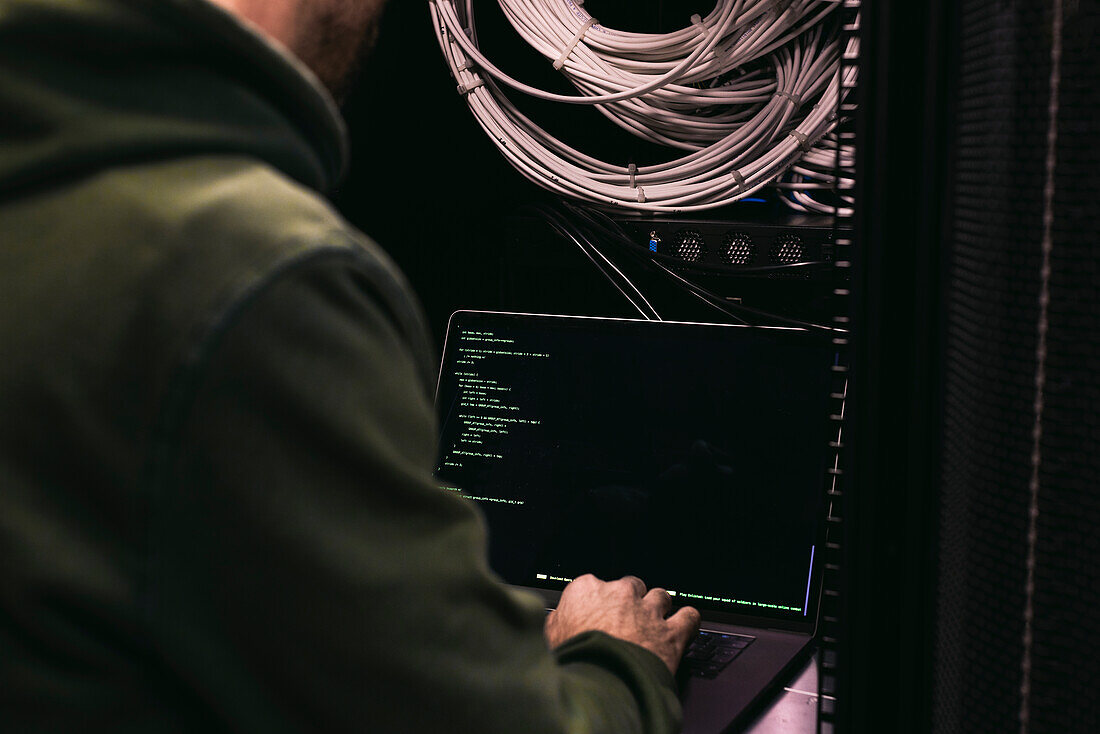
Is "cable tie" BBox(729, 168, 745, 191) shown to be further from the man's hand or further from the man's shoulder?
the man's shoulder

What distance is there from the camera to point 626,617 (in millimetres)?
935

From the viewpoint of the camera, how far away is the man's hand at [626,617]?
930 mm

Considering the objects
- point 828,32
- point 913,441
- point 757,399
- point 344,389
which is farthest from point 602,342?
point 344,389

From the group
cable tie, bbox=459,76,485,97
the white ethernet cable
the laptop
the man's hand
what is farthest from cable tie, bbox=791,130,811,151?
the man's hand

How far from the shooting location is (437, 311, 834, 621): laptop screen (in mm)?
1177

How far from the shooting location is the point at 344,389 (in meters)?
0.47

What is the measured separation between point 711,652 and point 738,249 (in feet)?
1.73

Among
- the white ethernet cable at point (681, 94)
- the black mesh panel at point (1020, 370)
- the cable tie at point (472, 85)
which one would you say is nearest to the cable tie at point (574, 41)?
the white ethernet cable at point (681, 94)

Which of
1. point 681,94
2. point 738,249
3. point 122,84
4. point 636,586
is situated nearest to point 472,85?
point 681,94

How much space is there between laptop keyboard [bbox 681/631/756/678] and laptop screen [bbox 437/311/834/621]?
49 millimetres

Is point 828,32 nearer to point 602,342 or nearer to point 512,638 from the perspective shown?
point 602,342

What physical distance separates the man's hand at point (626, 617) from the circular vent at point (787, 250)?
1.63 feet

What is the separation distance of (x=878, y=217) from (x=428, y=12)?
103cm

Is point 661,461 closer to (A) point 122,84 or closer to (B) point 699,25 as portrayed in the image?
(B) point 699,25
